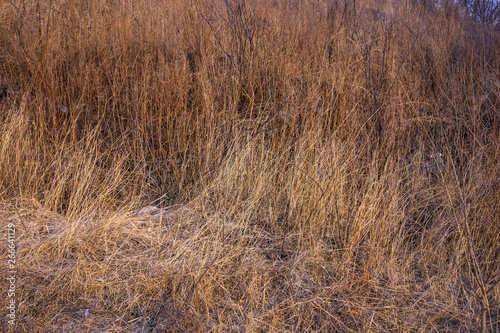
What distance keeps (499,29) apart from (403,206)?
156 inches

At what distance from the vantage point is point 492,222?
7.71 feet

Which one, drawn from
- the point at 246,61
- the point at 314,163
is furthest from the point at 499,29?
the point at 314,163

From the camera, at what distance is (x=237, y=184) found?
9.59ft

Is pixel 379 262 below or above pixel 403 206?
below

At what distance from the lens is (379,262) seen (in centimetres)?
222

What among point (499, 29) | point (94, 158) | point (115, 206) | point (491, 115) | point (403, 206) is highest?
point (499, 29)

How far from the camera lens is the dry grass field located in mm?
1963

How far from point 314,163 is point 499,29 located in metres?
4.08

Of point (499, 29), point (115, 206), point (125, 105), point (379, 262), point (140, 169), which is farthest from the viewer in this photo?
point (499, 29)

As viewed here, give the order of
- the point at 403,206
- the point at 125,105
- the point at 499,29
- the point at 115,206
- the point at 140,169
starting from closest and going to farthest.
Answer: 1. the point at 403,206
2. the point at 115,206
3. the point at 140,169
4. the point at 125,105
5. the point at 499,29

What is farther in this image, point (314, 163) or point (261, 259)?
point (314, 163)

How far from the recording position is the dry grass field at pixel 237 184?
196 cm

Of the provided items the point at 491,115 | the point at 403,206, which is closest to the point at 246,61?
the point at 403,206

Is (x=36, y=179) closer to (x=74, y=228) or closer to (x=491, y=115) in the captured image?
(x=74, y=228)
